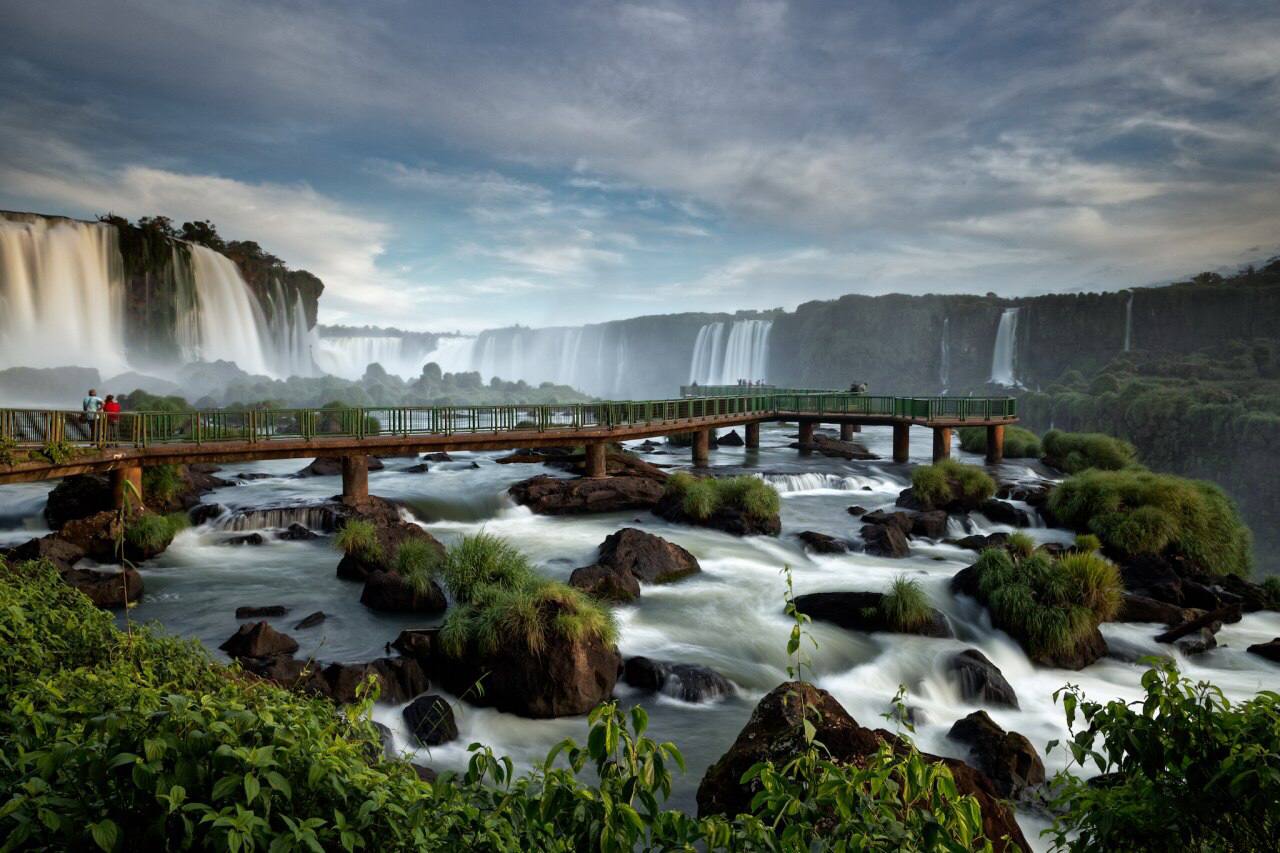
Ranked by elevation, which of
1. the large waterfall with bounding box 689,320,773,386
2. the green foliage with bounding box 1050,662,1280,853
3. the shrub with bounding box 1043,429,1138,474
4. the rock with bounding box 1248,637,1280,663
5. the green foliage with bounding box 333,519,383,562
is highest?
the large waterfall with bounding box 689,320,773,386

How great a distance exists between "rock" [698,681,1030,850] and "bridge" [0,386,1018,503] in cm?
1628

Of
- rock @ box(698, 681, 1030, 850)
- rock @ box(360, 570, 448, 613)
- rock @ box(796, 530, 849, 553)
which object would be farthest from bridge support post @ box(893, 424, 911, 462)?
rock @ box(698, 681, 1030, 850)

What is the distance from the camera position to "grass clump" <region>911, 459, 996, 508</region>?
81.6 feet

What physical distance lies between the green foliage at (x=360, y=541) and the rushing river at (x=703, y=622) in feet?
2.10

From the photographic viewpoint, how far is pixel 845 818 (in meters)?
2.59

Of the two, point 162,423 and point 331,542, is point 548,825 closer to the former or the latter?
point 331,542

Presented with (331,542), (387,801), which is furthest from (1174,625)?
(331,542)

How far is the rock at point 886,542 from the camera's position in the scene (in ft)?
63.9

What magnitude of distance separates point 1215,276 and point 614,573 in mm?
107491

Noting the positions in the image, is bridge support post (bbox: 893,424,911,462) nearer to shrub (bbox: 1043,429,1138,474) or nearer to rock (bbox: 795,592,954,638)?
shrub (bbox: 1043,429,1138,474)

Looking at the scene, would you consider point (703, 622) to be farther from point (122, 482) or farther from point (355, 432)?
point (122, 482)

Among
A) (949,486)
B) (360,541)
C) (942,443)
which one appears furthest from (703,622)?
(942,443)

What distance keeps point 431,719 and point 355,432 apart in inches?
596

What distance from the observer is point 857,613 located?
564 inches
